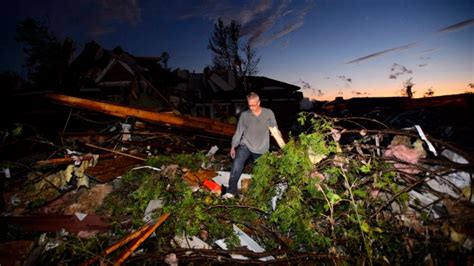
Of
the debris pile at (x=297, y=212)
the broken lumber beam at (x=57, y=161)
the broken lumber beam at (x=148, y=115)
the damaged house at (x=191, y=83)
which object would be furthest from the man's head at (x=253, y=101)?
the damaged house at (x=191, y=83)

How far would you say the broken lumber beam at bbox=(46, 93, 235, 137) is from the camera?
19.5ft

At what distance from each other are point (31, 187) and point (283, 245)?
5218mm

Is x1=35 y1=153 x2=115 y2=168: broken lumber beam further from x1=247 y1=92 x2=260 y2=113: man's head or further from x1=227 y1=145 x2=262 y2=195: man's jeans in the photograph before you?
x1=247 y1=92 x2=260 y2=113: man's head

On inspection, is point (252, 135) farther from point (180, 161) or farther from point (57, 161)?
point (57, 161)

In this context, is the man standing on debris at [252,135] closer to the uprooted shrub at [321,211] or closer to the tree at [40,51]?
the uprooted shrub at [321,211]

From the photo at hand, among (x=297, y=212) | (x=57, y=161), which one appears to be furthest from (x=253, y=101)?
(x=57, y=161)

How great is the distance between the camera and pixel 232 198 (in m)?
3.90

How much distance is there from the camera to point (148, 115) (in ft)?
21.1

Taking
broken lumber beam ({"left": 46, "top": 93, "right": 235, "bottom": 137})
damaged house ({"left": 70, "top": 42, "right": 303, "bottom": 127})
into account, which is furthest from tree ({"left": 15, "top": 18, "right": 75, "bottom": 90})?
broken lumber beam ({"left": 46, "top": 93, "right": 235, "bottom": 137})

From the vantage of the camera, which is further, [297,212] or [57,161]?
[57,161]

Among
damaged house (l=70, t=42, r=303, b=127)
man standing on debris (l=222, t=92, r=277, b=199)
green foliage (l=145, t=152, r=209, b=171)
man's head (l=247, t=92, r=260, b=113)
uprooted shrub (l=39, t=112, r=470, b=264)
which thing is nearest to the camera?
uprooted shrub (l=39, t=112, r=470, b=264)

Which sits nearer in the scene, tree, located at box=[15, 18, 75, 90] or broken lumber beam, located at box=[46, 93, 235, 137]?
broken lumber beam, located at box=[46, 93, 235, 137]

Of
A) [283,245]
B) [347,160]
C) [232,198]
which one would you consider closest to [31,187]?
[232,198]

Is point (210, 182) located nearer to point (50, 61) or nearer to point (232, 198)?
point (232, 198)
